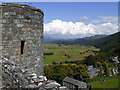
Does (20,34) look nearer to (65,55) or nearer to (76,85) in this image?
(76,85)

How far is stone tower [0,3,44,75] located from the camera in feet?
25.1

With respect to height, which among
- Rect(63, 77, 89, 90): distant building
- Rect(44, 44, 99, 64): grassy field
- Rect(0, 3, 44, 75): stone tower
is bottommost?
Rect(44, 44, 99, 64): grassy field

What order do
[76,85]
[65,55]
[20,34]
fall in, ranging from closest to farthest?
A: [20,34], [76,85], [65,55]

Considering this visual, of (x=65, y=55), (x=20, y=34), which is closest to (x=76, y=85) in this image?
(x=20, y=34)

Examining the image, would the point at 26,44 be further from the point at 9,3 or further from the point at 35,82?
the point at 35,82

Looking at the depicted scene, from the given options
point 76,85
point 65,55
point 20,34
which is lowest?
point 65,55

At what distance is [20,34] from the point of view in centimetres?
790

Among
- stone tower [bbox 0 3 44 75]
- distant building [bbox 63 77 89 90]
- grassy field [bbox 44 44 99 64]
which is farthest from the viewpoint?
grassy field [bbox 44 44 99 64]

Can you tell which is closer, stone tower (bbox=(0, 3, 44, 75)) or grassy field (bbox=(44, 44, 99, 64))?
stone tower (bbox=(0, 3, 44, 75))

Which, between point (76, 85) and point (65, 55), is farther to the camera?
point (65, 55)

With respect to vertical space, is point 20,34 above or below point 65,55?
above

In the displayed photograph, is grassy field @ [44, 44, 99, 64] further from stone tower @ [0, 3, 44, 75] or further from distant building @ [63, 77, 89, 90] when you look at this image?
stone tower @ [0, 3, 44, 75]

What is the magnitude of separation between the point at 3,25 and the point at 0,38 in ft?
1.82

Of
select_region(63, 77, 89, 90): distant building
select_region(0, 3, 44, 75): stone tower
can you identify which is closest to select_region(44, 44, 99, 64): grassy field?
select_region(63, 77, 89, 90): distant building
